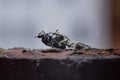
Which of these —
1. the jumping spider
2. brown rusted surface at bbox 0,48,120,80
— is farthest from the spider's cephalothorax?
brown rusted surface at bbox 0,48,120,80

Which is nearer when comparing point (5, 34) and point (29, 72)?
point (29, 72)

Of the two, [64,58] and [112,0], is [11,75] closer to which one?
[64,58]

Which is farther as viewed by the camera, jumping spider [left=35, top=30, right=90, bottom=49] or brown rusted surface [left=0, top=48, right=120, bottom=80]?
jumping spider [left=35, top=30, right=90, bottom=49]

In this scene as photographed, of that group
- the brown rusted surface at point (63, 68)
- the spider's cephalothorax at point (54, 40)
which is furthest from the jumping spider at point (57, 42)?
the brown rusted surface at point (63, 68)

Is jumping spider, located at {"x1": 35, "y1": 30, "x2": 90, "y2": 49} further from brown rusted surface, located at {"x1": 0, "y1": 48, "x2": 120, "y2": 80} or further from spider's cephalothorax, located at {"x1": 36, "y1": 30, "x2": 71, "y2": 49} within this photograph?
brown rusted surface, located at {"x1": 0, "y1": 48, "x2": 120, "y2": 80}

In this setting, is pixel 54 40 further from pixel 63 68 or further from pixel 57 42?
pixel 63 68

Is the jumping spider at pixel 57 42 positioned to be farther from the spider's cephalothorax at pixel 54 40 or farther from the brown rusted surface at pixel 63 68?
the brown rusted surface at pixel 63 68

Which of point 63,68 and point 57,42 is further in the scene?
point 57,42

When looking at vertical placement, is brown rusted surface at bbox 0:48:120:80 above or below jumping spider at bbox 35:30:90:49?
below

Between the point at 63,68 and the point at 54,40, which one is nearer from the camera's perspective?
the point at 63,68

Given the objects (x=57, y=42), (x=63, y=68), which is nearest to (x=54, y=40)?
(x=57, y=42)

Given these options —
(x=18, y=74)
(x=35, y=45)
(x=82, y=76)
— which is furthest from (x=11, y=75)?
(x=35, y=45)
